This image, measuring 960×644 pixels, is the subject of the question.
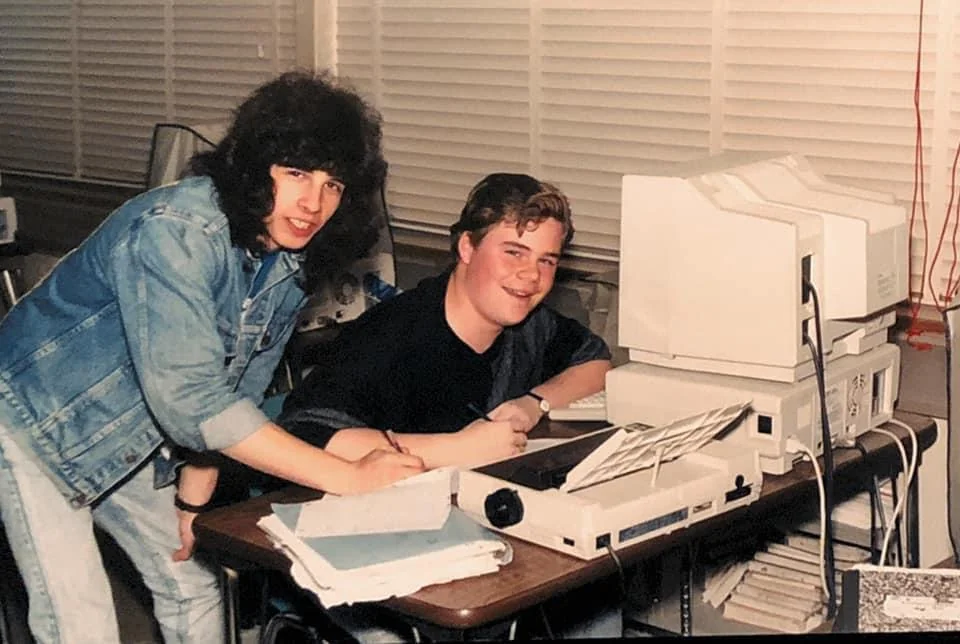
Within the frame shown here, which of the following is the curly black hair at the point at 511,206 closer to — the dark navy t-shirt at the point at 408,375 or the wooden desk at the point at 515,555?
the dark navy t-shirt at the point at 408,375

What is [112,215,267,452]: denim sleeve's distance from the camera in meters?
2.01

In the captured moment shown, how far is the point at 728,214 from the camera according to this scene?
7.33 ft

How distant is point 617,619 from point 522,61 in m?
1.38

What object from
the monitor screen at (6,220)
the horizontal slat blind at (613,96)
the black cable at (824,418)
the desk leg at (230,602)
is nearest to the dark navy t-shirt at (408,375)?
the desk leg at (230,602)

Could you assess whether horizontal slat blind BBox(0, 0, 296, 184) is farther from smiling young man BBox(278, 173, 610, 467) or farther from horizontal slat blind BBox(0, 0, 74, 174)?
smiling young man BBox(278, 173, 610, 467)

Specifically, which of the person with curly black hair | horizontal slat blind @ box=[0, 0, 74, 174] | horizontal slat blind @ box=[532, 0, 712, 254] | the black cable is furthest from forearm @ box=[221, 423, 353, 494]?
horizontal slat blind @ box=[0, 0, 74, 174]

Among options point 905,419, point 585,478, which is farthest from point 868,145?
point 585,478

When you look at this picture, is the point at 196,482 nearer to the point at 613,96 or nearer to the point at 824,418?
the point at 824,418

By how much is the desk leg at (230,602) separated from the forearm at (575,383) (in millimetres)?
661

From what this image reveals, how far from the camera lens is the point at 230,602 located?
2311 mm

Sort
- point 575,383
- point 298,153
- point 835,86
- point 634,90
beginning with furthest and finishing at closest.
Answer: point 634,90 → point 835,86 → point 575,383 → point 298,153

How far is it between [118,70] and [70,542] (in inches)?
88.0

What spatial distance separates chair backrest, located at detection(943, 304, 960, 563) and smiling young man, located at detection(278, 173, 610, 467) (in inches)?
27.9

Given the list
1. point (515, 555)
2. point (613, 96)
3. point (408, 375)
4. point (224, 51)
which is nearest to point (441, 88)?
point (613, 96)
